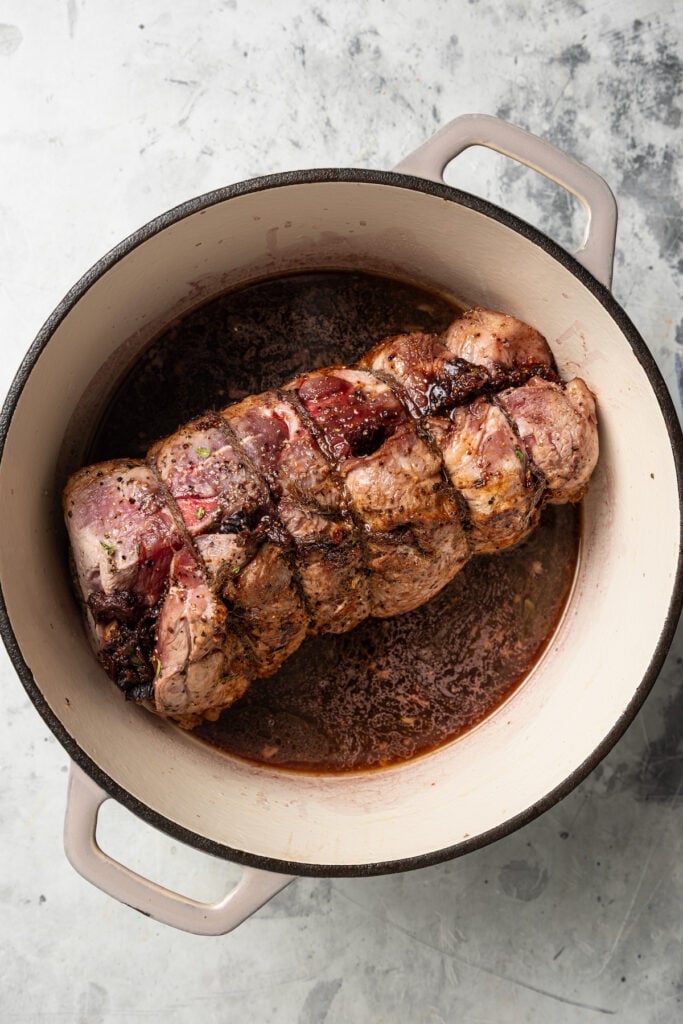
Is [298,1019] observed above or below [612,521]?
below

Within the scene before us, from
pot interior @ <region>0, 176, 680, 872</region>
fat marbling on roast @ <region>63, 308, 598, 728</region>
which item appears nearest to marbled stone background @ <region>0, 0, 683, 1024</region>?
pot interior @ <region>0, 176, 680, 872</region>

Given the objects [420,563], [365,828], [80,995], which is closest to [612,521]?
[420,563]

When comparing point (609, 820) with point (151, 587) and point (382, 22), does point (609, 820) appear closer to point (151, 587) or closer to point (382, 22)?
point (151, 587)

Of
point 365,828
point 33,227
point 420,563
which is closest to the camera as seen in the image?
point 420,563

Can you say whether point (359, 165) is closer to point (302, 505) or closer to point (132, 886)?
point (302, 505)

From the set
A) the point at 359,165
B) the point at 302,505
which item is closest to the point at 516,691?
the point at 302,505

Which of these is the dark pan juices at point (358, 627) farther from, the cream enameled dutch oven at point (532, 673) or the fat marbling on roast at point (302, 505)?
the fat marbling on roast at point (302, 505)
